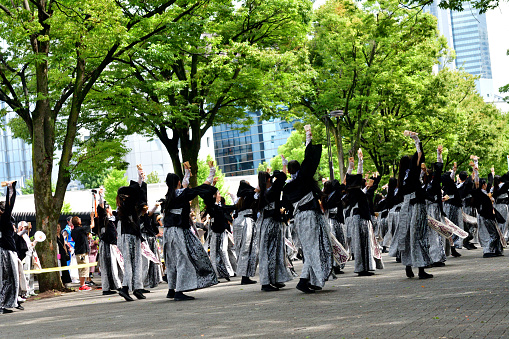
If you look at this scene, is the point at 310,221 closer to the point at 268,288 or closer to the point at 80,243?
the point at 268,288

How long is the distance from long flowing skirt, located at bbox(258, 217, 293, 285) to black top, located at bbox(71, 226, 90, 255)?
9621mm

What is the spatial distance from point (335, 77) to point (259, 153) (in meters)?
96.8

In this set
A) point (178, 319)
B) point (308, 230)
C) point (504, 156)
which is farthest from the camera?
point (504, 156)

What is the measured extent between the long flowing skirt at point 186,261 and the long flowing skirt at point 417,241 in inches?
129

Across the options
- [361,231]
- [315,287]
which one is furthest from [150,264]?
[315,287]

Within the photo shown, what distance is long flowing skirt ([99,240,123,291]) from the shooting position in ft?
45.0

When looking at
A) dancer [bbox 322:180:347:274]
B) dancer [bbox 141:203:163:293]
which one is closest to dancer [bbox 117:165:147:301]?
dancer [bbox 141:203:163:293]

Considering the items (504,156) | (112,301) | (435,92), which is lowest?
(112,301)

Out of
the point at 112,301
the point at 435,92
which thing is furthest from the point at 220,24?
the point at 435,92

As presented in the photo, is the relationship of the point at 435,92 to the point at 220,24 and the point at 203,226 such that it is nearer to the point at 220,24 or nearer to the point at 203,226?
the point at 220,24

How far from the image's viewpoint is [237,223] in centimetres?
1603

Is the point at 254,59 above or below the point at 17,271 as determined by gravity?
above

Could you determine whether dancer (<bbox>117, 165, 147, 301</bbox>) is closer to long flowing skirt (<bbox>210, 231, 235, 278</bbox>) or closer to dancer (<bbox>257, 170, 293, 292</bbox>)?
dancer (<bbox>257, 170, 293, 292</bbox>)

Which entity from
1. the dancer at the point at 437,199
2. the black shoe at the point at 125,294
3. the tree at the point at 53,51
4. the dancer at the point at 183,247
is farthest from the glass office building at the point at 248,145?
the dancer at the point at 183,247
